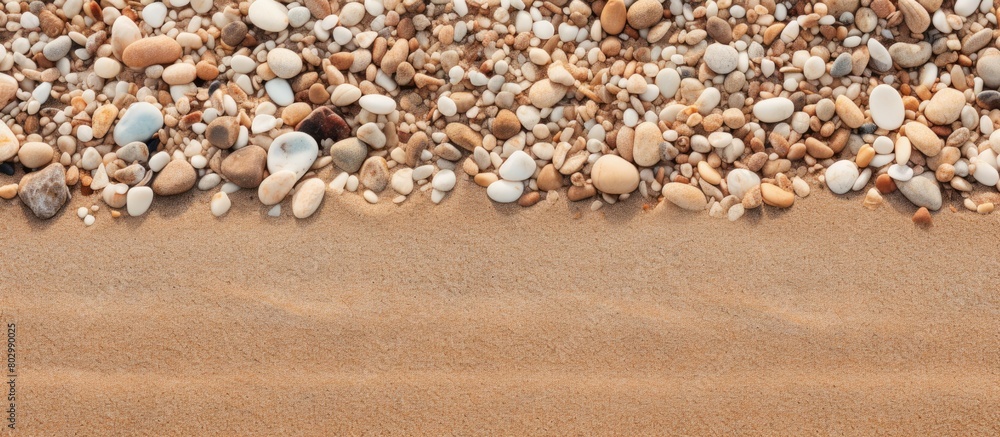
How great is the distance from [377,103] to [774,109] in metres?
1.12

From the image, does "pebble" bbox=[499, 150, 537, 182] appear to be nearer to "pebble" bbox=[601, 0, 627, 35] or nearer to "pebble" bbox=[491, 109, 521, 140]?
"pebble" bbox=[491, 109, 521, 140]

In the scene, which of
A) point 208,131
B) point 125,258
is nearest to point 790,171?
point 208,131

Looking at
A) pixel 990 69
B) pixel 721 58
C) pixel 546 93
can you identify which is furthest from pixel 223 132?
pixel 990 69

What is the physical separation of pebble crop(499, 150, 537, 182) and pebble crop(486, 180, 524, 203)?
20mm

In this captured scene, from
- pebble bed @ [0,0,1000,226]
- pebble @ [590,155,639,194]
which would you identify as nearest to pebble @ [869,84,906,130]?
pebble bed @ [0,0,1000,226]

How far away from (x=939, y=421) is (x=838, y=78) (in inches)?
37.7

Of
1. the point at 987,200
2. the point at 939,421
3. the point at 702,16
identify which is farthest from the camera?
the point at 702,16

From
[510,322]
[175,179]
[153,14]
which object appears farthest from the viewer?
[153,14]

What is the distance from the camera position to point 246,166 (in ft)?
6.84

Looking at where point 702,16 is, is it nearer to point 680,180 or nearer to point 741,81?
point 741,81

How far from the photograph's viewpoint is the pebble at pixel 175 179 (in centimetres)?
209

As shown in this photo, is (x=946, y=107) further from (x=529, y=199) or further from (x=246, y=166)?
(x=246, y=166)

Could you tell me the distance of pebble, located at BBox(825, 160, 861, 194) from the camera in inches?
79.6

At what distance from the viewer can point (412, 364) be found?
1.96 meters
